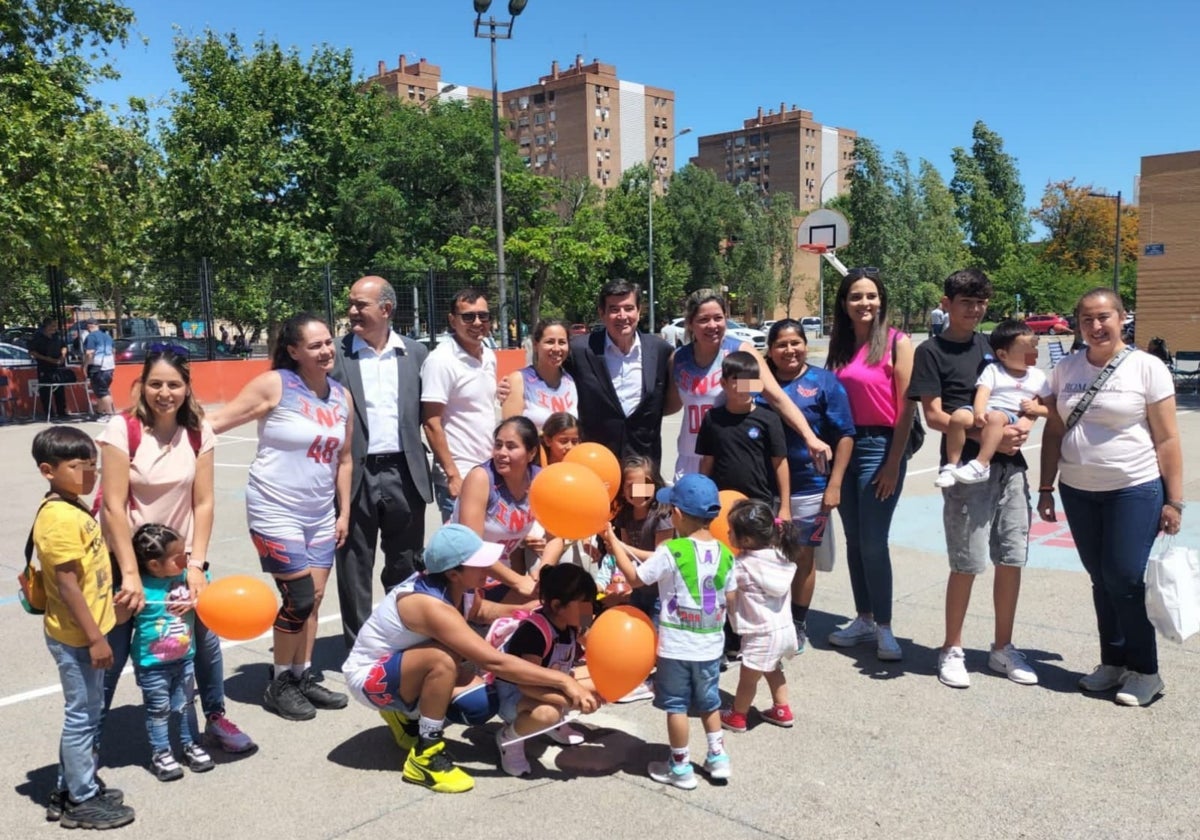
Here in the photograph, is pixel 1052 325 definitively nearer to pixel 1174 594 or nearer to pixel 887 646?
pixel 887 646

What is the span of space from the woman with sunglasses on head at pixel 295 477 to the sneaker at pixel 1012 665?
10.8 feet

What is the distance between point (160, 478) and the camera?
3684mm

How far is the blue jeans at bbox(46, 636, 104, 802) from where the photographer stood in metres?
3.34

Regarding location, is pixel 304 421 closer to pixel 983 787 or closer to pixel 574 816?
pixel 574 816

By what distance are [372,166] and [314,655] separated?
31174 mm

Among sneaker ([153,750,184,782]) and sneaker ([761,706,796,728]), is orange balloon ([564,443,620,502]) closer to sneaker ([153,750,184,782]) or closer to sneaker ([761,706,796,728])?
sneaker ([761,706,796,728])

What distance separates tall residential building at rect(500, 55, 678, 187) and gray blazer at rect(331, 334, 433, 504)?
9621 cm

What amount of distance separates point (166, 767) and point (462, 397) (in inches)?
82.4

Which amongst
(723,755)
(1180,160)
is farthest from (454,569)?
(1180,160)

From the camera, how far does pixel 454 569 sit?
3.60 metres

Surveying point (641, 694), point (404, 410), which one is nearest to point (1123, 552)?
point (641, 694)

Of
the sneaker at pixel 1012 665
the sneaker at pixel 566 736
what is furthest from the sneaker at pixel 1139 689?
the sneaker at pixel 566 736

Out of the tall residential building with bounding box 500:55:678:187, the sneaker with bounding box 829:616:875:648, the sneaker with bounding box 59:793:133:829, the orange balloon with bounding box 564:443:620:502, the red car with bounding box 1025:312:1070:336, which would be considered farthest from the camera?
the tall residential building with bounding box 500:55:678:187

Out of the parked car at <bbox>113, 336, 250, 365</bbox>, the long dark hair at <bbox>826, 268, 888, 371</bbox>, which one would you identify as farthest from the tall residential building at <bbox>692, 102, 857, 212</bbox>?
the long dark hair at <bbox>826, 268, 888, 371</bbox>
